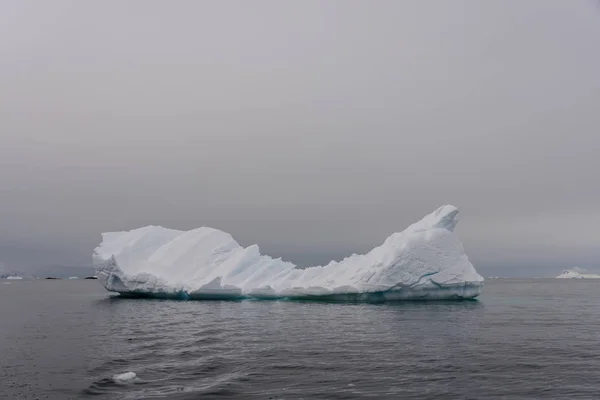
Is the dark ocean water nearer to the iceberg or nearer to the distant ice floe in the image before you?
the distant ice floe

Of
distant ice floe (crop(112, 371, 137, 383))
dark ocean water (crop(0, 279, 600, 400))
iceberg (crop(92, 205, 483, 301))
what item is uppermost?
iceberg (crop(92, 205, 483, 301))

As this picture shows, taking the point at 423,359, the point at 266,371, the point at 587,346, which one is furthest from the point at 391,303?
the point at 266,371

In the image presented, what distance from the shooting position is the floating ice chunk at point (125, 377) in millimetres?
11773

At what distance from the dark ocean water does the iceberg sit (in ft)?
24.6

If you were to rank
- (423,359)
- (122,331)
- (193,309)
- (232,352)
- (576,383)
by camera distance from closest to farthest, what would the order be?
(576,383) < (423,359) < (232,352) < (122,331) < (193,309)

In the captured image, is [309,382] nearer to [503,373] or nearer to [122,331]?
[503,373]

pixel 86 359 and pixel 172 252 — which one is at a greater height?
pixel 172 252

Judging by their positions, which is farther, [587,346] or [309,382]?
[587,346]

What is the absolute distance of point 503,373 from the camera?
40.8 ft

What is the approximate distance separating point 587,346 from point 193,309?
74.4ft

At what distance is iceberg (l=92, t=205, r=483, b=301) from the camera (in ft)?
107

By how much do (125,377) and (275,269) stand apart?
94.5 ft

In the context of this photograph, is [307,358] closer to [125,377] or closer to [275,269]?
[125,377]

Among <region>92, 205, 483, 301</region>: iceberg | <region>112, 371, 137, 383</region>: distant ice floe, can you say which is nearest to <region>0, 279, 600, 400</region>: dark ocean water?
<region>112, 371, 137, 383</region>: distant ice floe
